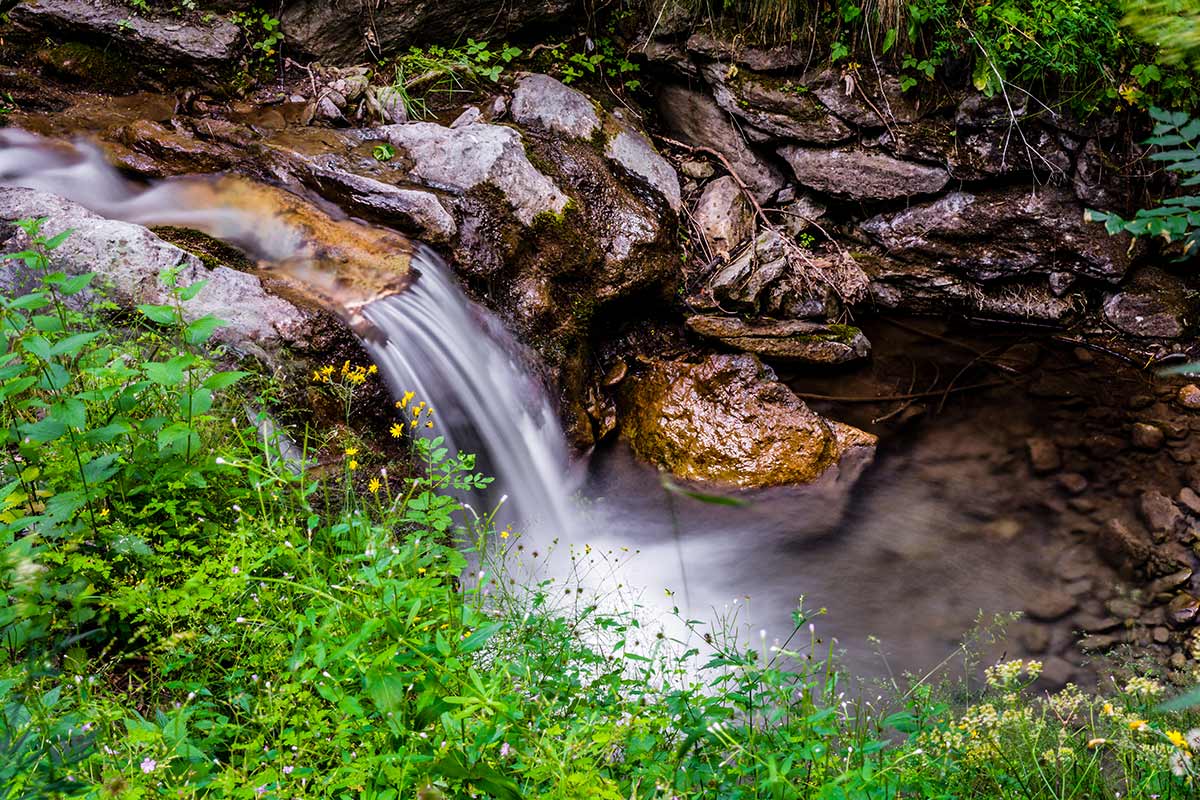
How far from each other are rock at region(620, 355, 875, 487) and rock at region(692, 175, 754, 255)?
46.5 inches

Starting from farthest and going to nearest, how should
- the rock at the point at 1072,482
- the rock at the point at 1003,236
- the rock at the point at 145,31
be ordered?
the rock at the point at 1003,236 < the rock at the point at 145,31 < the rock at the point at 1072,482

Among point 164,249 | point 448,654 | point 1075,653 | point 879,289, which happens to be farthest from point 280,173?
point 1075,653

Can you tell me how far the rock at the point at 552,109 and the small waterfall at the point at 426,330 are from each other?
1.48m

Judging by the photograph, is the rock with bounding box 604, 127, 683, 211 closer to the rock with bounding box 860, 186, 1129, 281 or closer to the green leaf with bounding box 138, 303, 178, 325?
the rock with bounding box 860, 186, 1129, 281

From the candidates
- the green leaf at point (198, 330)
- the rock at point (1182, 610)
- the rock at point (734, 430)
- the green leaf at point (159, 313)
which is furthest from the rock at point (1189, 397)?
the green leaf at point (159, 313)

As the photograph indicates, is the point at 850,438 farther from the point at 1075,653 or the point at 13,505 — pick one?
the point at 13,505

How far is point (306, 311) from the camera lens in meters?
3.80

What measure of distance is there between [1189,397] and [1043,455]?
129cm

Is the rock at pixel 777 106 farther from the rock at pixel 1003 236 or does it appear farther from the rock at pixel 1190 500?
the rock at pixel 1190 500

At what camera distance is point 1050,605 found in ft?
13.2

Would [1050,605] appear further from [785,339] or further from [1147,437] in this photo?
[785,339]

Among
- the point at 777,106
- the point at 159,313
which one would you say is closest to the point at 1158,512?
the point at 777,106

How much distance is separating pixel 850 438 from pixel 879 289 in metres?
1.72

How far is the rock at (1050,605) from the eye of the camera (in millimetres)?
3973
